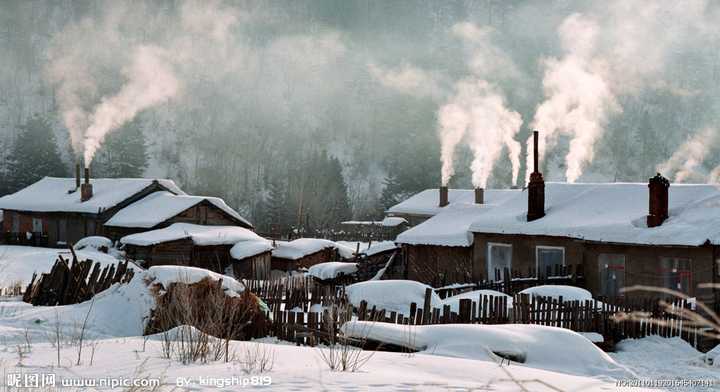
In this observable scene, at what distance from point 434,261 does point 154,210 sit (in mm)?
22230

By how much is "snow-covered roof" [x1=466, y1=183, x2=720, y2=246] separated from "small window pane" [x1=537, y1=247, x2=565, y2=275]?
0.65 meters

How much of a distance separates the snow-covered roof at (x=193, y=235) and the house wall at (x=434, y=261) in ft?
48.8

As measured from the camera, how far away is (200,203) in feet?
145

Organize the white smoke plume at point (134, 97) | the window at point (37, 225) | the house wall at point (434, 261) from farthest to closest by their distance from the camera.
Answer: the white smoke plume at point (134, 97)
the window at point (37, 225)
the house wall at point (434, 261)

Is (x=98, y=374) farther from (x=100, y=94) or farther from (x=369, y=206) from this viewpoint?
(x=100, y=94)

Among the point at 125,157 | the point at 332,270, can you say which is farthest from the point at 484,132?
the point at 125,157

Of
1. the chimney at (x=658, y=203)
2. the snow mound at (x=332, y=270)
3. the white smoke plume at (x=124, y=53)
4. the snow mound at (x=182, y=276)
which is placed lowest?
the snow mound at (x=332, y=270)

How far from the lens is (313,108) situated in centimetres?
13600

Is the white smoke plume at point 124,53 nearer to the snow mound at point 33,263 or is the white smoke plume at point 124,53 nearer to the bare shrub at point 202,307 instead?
the snow mound at point 33,263

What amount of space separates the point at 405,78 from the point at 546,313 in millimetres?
134031

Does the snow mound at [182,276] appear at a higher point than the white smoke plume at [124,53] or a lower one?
lower

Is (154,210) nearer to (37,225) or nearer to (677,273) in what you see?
(37,225)

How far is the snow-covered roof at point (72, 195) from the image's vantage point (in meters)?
45.9

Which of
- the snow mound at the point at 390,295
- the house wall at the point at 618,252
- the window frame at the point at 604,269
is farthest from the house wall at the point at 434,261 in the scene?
the snow mound at the point at 390,295
